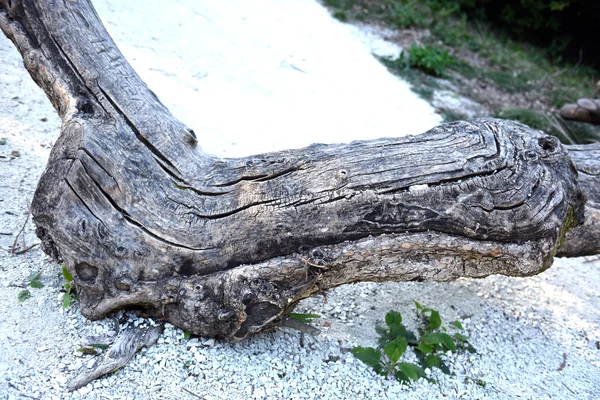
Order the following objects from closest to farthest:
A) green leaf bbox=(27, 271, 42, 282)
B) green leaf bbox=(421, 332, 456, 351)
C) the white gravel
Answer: the white gravel < green leaf bbox=(27, 271, 42, 282) < green leaf bbox=(421, 332, 456, 351)

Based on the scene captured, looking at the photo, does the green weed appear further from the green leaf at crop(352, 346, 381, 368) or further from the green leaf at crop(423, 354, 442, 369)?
the green leaf at crop(352, 346, 381, 368)

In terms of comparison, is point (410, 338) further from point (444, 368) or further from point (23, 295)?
point (23, 295)

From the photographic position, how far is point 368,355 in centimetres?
273

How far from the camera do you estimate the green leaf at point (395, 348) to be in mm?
2668

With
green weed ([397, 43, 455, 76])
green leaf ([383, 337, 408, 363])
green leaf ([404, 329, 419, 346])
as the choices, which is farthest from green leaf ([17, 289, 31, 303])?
green weed ([397, 43, 455, 76])

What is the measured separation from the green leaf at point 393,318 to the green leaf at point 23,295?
5.95 ft

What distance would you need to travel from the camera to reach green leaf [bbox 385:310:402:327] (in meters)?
2.92

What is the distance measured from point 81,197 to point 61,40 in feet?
3.01

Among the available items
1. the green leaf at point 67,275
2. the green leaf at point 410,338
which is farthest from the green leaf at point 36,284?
the green leaf at point 410,338

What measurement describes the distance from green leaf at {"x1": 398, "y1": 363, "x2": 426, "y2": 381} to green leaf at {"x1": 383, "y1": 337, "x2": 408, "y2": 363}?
54 millimetres

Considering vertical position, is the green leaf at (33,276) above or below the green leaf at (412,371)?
above

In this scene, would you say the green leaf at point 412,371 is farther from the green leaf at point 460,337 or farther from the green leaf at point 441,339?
the green leaf at point 460,337

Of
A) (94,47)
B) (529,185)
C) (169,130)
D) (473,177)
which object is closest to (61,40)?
(94,47)

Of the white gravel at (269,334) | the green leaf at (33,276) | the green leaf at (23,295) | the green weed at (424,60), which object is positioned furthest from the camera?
the green weed at (424,60)
